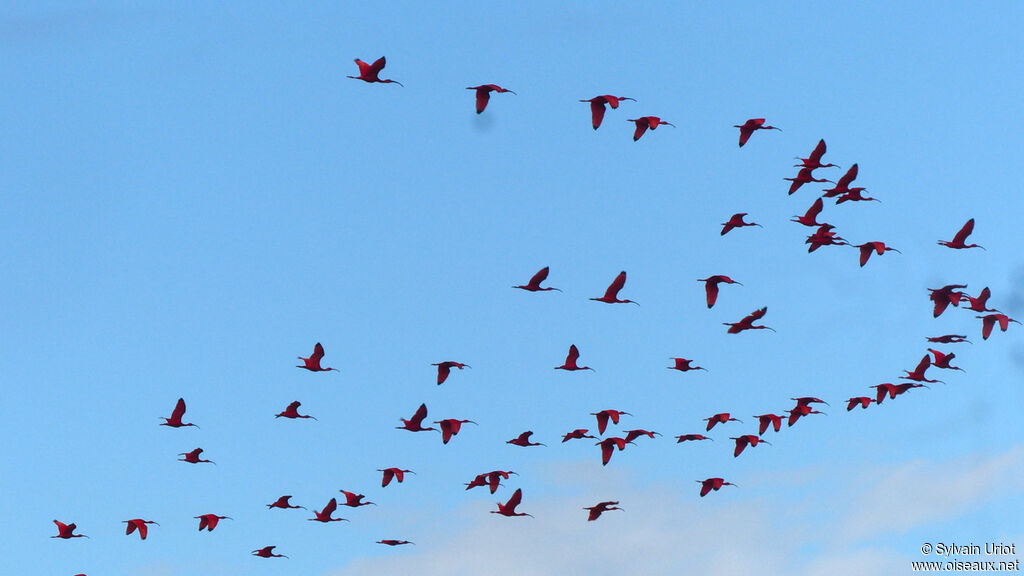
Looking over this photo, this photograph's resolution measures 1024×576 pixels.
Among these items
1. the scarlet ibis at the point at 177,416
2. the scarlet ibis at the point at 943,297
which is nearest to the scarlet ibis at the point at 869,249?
the scarlet ibis at the point at 943,297

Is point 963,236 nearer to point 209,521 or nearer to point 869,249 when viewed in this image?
point 869,249

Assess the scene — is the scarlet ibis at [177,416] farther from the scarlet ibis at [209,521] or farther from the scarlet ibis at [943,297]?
the scarlet ibis at [943,297]

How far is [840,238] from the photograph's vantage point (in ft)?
306

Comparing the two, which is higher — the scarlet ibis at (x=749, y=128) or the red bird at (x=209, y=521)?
the scarlet ibis at (x=749, y=128)

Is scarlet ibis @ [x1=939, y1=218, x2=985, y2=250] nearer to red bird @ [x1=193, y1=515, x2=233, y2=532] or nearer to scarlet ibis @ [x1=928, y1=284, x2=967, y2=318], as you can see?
scarlet ibis @ [x1=928, y1=284, x2=967, y2=318]

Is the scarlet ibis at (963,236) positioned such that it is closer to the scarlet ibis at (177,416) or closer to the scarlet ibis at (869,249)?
the scarlet ibis at (869,249)

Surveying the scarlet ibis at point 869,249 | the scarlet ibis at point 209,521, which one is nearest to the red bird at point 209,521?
the scarlet ibis at point 209,521

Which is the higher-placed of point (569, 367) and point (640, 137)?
point (640, 137)

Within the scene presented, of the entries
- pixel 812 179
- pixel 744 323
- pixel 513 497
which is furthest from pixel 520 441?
pixel 812 179

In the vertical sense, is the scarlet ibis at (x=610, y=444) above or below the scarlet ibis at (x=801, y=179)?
below

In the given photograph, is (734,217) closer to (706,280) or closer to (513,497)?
(706,280)

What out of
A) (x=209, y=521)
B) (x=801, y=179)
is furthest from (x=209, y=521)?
(x=801, y=179)

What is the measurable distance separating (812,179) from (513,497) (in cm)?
1852

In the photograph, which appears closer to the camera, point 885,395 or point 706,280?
point 706,280
